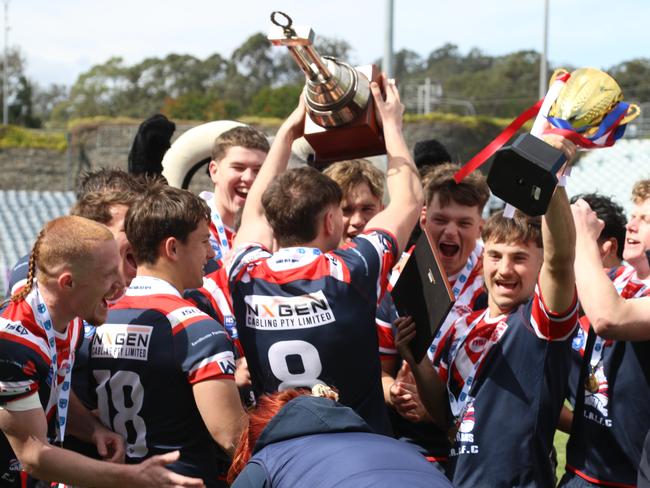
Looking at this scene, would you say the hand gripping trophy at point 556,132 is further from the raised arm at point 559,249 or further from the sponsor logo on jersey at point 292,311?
the sponsor logo on jersey at point 292,311

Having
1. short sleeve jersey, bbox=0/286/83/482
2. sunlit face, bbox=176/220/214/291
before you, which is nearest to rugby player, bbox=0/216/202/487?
short sleeve jersey, bbox=0/286/83/482

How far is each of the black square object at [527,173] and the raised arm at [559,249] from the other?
14cm

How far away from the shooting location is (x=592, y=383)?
3.39 m

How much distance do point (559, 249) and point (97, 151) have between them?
2692 cm

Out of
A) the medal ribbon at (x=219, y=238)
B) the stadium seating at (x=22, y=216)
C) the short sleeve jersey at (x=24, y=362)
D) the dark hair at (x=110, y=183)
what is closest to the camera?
the short sleeve jersey at (x=24, y=362)

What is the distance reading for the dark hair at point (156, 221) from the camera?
3232 mm

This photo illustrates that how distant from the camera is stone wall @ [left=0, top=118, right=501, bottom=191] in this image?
2758 centimetres

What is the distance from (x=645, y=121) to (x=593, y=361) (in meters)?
25.5

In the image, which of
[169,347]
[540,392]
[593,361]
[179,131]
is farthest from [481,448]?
[179,131]

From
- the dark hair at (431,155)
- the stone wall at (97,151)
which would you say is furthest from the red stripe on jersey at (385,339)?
the stone wall at (97,151)

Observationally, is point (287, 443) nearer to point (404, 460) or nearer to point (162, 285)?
point (404, 460)

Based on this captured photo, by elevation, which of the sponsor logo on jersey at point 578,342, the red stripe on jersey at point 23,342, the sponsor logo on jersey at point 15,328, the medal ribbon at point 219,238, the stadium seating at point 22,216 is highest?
the sponsor logo on jersey at point 15,328

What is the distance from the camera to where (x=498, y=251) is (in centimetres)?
358

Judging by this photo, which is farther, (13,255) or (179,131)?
(179,131)
